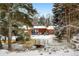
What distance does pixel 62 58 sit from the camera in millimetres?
1964

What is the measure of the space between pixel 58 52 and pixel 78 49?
0.24m

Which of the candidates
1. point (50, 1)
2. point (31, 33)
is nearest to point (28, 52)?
point (31, 33)

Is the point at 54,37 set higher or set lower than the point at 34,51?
higher

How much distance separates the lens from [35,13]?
200cm

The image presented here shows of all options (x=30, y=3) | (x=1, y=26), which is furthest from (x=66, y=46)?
(x=1, y=26)

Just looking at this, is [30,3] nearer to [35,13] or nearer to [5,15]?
[35,13]

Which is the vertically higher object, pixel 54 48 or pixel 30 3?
pixel 30 3

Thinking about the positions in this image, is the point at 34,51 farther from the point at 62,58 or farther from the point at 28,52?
the point at 62,58


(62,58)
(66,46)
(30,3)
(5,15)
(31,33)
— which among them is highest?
(30,3)

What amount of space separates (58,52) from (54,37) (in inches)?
7.2

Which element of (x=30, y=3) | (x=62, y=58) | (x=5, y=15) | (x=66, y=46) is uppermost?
(x=30, y=3)

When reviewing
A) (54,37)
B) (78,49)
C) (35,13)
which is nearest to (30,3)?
(35,13)

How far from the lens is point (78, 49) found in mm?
1965

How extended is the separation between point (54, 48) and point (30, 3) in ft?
1.98
